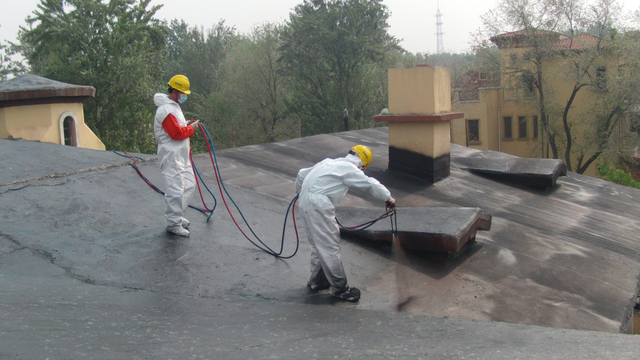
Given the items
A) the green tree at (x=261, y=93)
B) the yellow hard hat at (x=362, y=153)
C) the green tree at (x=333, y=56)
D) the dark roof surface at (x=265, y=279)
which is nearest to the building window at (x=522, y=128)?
the green tree at (x=333, y=56)

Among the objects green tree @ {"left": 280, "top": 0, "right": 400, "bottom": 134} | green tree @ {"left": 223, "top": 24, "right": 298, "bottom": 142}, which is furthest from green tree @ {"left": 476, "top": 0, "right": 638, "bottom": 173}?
green tree @ {"left": 223, "top": 24, "right": 298, "bottom": 142}

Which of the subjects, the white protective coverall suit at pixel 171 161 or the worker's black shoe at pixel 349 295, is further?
the white protective coverall suit at pixel 171 161

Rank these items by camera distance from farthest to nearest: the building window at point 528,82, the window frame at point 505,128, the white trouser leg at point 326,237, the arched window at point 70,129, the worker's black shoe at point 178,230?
1. the window frame at point 505,128
2. the building window at point 528,82
3. the arched window at point 70,129
4. the worker's black shoe at point 178,230
5. the white trouser leg at point 326,237

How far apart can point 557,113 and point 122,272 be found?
31358 mm

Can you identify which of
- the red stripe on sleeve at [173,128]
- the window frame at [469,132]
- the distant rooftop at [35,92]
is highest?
the distant rooftop at [35,92]

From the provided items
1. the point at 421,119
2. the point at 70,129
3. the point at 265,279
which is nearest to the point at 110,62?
the point at 70,129

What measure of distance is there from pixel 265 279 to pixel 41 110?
39.2ft

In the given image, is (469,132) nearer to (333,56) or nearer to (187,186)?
(333,56)

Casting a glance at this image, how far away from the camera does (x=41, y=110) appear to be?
46.9 ft

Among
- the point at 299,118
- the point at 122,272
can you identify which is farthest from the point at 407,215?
the point at 299,118

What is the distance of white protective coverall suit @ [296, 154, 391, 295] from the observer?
478cm

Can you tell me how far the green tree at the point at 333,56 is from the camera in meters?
36.9

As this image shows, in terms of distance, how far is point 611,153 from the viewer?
2802cm

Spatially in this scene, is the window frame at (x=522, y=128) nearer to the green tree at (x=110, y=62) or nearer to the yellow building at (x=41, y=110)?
the green tree at (x=110, y=62)
